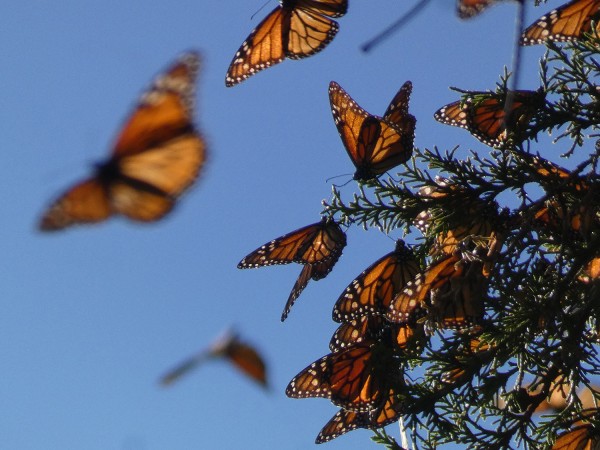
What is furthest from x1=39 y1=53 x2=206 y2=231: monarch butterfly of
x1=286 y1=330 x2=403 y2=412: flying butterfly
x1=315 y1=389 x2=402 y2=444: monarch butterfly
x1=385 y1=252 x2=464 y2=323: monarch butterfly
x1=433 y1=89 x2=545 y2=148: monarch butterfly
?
x1=433 y1=89 x2=545 y2=148: monarch butterfly

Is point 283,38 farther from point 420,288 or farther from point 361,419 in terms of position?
point 361,419

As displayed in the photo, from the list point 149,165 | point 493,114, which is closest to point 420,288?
point 493,114

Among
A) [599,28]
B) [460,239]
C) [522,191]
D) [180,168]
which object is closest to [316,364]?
[460,239]

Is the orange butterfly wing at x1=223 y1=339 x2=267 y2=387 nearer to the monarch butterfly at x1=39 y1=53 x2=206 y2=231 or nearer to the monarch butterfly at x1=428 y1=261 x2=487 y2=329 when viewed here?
the monarch butterfly at x1=39 y1=53 x2=206 y2=231

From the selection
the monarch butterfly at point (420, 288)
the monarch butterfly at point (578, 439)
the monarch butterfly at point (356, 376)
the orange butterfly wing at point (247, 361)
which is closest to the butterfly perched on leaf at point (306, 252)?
the monarch butterfly at point (356, 376)

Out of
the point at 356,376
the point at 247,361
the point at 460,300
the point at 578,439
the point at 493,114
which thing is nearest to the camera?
the point at 247,361

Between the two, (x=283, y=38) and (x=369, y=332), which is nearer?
(x=369, y=332)

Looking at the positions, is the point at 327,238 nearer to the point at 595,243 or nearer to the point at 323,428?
the point at 323,428
